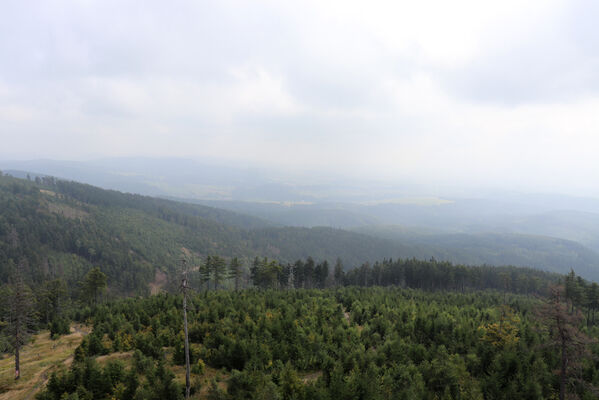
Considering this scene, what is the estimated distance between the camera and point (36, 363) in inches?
1153

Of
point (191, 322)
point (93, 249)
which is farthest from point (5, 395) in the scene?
point (93, 249)

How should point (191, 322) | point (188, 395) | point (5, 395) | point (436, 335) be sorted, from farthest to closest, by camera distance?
point (191, 322)
point (436, 335)
point (5, 395)
point (188, 395)

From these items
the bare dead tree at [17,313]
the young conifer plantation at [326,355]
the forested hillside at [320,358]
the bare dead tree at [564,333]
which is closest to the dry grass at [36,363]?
the bare dead tree at [17,313]

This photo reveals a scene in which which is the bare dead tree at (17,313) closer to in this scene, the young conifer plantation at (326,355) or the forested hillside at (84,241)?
the young conifer plantation at (326,355)

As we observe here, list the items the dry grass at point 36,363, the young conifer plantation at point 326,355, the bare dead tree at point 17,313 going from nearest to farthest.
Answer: the young conifer plantation at point 326,355 < the dry grass at point 36,363 < the bare dead tree at point 17,313

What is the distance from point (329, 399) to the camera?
17234 millimetres

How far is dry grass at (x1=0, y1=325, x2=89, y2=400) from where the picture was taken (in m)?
23.6

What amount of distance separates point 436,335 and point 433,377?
410 inches

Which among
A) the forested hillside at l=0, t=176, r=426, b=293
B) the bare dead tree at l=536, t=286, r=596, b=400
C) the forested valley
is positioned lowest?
the forested hillside at l=0, t=176, r=426, b=293

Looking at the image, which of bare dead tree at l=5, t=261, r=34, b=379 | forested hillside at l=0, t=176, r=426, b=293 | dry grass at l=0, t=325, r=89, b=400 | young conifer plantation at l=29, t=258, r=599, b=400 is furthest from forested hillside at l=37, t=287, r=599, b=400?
forested hillside at l=0, t=176, r=426, b=293

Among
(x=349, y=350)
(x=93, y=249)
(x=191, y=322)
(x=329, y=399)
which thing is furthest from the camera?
(x=93, y=249)

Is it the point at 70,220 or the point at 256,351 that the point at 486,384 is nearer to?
the point at 256,351

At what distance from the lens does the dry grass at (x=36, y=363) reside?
23641 mm

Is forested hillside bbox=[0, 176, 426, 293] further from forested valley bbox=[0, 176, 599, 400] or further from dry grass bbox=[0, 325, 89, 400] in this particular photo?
forested valley bbox=[0, 176, 599, 400]
